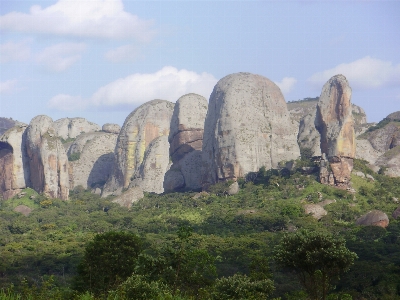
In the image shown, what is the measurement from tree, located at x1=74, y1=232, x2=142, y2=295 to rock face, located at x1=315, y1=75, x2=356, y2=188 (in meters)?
28.9

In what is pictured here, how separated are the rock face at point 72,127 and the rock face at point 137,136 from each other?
34013 millimetres

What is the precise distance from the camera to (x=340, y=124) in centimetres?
6106

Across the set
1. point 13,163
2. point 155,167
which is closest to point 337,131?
point 155,167

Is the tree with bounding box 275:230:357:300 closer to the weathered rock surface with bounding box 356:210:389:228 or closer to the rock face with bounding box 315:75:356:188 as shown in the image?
the weathered rock surface with bounding box 356:210:389:228

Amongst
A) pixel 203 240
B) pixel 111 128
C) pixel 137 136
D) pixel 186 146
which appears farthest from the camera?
pixel 111 128

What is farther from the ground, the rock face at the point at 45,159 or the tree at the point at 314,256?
the rock face at the point at 45,159

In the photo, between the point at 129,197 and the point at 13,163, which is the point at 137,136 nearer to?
the point at 129,197

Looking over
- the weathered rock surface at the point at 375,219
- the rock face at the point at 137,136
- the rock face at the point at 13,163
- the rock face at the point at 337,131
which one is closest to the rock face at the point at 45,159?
the rock face at the point at 13,163

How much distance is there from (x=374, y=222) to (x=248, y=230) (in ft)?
28.7

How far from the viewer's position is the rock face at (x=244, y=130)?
66688 millimetres

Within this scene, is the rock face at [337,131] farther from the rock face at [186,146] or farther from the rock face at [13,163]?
the rock face at [13,163]

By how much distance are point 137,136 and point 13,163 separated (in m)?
14.0

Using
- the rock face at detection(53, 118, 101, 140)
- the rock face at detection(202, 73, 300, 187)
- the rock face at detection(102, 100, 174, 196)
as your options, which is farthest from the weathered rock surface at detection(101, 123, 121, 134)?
the rock face at detection(202, 73, 300, 187)

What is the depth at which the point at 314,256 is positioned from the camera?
93.0 ft
